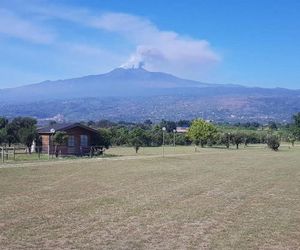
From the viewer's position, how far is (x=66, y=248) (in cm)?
997

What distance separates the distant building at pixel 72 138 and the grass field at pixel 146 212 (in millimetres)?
23150

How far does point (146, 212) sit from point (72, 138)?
3504 cm

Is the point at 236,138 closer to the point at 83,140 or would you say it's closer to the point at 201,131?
the point at 201,131

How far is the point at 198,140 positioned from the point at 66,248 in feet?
226

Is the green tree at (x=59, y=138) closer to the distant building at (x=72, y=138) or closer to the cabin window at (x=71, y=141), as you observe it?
the distant building at (x=72, y=138)

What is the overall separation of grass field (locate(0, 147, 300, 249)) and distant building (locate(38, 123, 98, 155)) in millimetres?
23150

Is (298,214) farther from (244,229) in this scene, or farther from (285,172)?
(285,172)

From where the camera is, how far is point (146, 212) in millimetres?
14281

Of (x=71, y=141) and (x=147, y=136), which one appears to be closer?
(x=71, y=141)

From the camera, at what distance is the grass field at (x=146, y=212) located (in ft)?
35.3

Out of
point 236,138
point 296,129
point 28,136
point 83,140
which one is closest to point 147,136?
point 236,138

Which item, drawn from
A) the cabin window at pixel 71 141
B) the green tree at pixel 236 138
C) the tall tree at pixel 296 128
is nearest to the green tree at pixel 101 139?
the cabin window at pixel 71 141

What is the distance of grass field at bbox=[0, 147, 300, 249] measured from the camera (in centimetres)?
1077

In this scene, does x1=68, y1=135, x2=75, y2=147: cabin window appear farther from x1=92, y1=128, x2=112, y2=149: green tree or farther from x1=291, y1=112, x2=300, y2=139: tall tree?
x1=291, y1=112, x2=300, y2=139: tall tree
